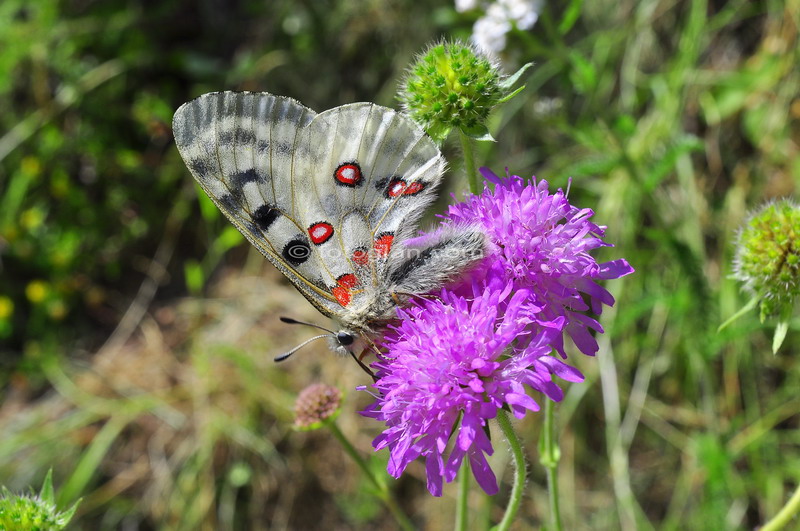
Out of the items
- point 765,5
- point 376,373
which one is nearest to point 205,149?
point 376,373

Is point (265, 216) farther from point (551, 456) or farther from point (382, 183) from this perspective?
point (551, 456)

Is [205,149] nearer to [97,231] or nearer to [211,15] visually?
[97,231]

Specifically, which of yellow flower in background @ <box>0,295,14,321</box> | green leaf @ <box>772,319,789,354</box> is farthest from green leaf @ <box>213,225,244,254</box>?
green leaf @ <box>772,319,789,354</box>

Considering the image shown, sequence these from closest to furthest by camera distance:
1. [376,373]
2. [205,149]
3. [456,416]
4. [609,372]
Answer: [456,416], [376,373], [205,149], [609,372]

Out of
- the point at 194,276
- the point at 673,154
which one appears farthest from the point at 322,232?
the point at 194,276

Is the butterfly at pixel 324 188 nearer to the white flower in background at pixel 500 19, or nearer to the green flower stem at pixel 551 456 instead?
the green flower stem at pixel 551 456

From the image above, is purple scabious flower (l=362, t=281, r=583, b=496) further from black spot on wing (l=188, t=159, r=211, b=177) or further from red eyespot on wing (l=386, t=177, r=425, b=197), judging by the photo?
black spot on wing (l=188, t=159, r=211, b=177)
